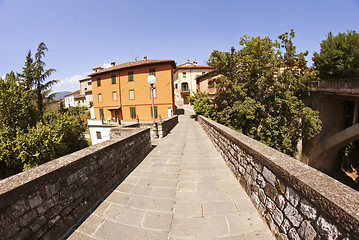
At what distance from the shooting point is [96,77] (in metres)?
26.7

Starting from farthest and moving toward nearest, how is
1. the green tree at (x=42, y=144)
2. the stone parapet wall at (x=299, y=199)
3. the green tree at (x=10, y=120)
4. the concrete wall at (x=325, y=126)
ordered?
the concrete wall at (x=325, y=126)
the green tree at (x=10, y=120)
the green tree at (x=42, y=144)
the stone parapet wall at (x=299, y=199)

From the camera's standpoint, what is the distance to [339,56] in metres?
19.1

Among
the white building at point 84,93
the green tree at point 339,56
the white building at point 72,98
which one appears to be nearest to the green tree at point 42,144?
the green tree at point 339,56

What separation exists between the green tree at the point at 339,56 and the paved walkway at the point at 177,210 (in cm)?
2586

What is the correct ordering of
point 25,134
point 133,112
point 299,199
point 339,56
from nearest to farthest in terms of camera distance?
point 299,199 < point 25,134 < point 339,56 < point 133,112

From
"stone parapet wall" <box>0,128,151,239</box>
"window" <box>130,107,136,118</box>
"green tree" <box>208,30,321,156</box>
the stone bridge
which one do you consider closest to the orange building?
"window" <box>130,107,136,118</box>

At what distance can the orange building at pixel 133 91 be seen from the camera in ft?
71.9

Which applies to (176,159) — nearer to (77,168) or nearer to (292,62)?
(77,168)

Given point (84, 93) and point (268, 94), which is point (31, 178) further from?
point (84, 93)

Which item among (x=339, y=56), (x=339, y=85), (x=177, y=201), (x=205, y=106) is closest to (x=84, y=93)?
(x=205, y=106)

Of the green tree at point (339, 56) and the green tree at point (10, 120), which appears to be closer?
the green tree at point (10, 120)

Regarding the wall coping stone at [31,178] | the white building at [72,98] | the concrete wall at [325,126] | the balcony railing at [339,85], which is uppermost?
the white building at [72,98]

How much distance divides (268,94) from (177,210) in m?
14.8

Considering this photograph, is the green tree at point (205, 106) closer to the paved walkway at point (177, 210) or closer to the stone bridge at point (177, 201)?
the paved walkway at point (177, 210)
